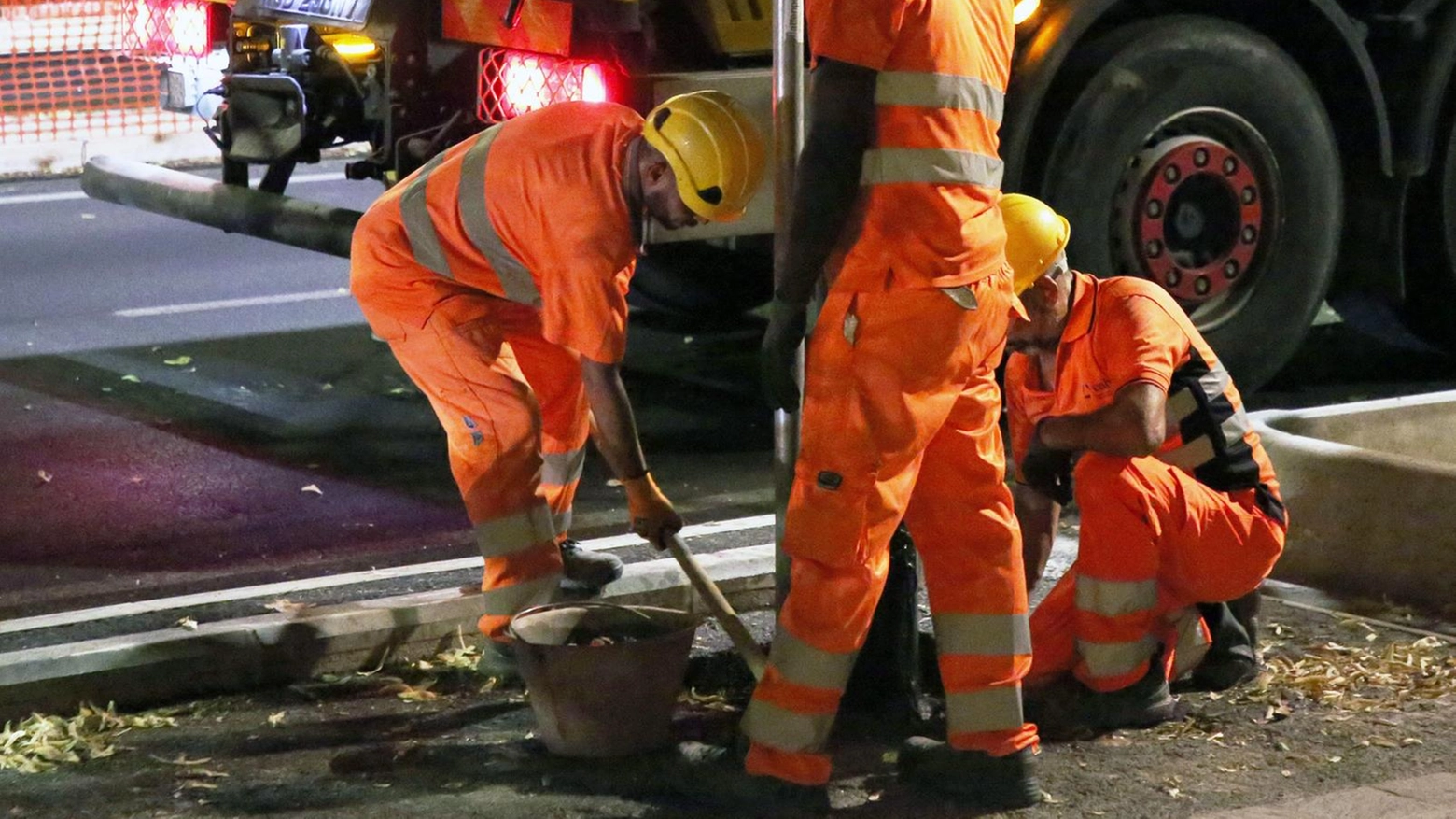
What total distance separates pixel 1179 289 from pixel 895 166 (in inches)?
146

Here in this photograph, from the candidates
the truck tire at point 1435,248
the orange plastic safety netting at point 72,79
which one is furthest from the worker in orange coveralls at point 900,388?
the orange plastic safety netting at point 72,79

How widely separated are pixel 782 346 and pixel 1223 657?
1.51 meters

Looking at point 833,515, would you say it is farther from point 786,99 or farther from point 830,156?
point 786,99

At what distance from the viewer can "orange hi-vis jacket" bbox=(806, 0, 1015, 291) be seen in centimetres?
401

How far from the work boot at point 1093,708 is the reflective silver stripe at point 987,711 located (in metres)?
0.44

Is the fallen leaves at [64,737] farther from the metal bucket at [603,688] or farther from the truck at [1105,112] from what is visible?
the truck at [1105,112]

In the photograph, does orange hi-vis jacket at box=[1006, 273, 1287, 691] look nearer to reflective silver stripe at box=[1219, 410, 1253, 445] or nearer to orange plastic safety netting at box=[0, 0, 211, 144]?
reflective silver stripe at box=[1219, 410, 1253, 445]

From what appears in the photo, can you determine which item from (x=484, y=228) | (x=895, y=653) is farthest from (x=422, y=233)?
(x=895, y=653)

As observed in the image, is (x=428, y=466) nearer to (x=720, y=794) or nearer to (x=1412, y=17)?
(x=720, y=794)

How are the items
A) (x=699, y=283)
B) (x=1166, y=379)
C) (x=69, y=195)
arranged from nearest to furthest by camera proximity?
(x=1166, y=379) < (x=699, y=283) < (x=69, y=195)

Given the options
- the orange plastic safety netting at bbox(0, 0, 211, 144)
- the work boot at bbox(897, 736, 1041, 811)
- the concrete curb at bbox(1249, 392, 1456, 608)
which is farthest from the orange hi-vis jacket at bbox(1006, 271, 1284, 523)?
the orange plastic safety netting at bbox(0, 0, 211, 144)

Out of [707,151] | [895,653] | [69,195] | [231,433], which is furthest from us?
[69,195]

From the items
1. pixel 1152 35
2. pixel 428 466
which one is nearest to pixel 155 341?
pixel 428 466

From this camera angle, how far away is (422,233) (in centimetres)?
502
